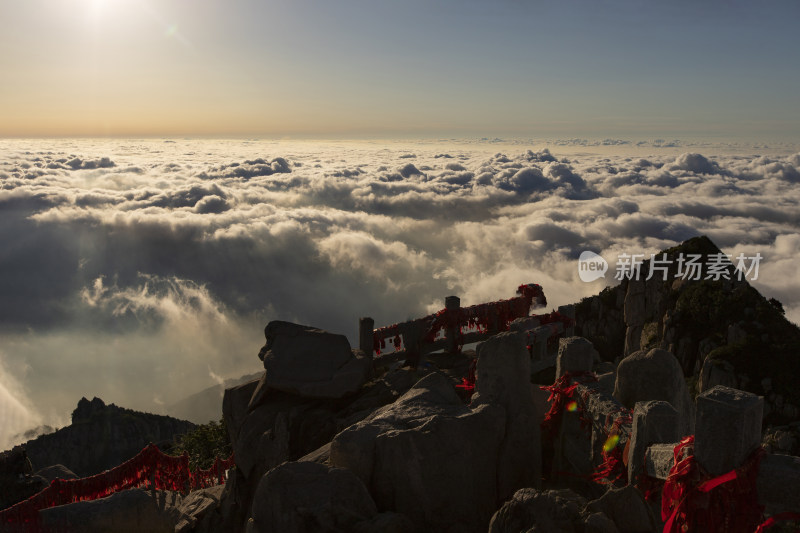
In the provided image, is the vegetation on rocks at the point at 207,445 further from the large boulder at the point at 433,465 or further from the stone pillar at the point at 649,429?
the stone pillar at the point at 649,429

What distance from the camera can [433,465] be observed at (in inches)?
386

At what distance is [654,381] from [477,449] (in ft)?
11.7

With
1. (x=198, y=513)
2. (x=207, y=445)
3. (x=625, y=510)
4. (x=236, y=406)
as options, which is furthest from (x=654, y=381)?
(x=207, y=445)

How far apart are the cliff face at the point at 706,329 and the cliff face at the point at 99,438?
64115 millimetres

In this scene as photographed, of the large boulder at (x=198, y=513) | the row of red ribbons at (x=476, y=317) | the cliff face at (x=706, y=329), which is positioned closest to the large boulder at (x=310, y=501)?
the large boulder at (x=198, y=513)

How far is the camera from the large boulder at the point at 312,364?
1658 cm

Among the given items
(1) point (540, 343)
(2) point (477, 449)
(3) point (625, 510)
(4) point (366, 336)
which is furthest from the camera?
(1) point (540, 343)

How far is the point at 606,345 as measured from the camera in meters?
43.0

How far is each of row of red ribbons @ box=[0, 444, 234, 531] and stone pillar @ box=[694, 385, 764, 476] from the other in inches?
466

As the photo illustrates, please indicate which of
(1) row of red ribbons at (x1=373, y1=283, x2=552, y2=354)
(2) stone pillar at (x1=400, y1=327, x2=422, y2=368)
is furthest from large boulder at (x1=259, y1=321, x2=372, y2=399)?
(1) row of red ribbons at (x1=373, y1=283, x2=552, y2=354)

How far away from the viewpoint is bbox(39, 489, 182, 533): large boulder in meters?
11.4

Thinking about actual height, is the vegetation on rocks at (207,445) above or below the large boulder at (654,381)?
below

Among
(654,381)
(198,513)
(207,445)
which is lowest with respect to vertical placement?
(207,445)

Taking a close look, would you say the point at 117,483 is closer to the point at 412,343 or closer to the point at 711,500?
the point at 412,343
